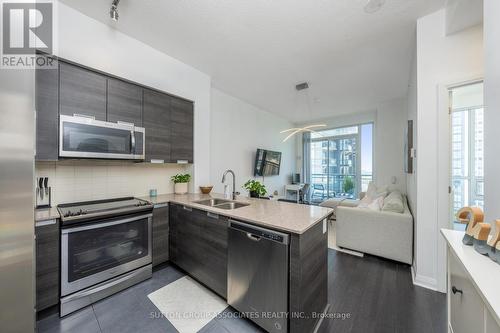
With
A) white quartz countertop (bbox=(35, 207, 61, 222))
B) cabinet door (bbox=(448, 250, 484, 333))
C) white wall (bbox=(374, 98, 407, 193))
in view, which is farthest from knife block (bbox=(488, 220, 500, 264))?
white wall (bbox=(374, 98, 407, 193))

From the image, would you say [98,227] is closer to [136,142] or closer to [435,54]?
[136,142]

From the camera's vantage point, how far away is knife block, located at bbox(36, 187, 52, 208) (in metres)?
1.89

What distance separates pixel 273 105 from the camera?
511 cm

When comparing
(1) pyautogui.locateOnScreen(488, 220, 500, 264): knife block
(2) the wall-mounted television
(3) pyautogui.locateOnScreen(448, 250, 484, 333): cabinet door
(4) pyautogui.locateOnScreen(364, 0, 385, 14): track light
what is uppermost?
(4) pyautogui.locateOnScreen(364, 0, 385, 14): track light

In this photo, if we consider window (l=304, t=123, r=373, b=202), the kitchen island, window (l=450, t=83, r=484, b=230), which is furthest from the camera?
window (l=304, t=123, r=373, b=202)

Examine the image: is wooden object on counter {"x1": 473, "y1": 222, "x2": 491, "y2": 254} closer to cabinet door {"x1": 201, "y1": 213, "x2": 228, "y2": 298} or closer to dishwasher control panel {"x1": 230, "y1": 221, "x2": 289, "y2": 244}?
dishwasher control panel {"x1": 230, "y1": 221, "x2": 289, "y2": 244}

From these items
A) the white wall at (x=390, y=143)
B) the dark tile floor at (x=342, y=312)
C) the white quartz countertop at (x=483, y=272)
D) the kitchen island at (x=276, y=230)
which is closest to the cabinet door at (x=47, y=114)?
the kitchen island at (x=276, y=230)

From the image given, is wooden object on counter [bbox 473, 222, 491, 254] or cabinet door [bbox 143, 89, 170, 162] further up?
cabinet door [bbox 143, 89, 170, 162]

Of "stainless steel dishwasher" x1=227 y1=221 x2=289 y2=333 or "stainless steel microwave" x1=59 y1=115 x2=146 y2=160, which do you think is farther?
"stainless steel microwave" x1=59 y1=115 x2=146 y2=160

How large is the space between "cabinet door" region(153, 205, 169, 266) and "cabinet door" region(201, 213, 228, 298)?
666 millimetres

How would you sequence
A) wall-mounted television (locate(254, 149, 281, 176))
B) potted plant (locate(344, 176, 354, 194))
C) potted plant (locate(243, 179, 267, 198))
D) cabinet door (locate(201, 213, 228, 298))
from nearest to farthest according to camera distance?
cabinet door (locate(201, 213, 228, 298)), potted plant (locate(243, 179, 267, 198)), wall-mounted television (locate(254, 149, 281, 176)), potted plant (locate(344, 176, 354, 194))

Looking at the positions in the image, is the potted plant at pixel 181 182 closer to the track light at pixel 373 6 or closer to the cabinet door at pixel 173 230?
the cabinet door at pixel 173 230

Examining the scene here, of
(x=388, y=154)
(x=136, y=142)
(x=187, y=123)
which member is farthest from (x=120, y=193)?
(x=388, y=154)

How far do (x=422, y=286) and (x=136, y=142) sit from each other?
3.66 meters
